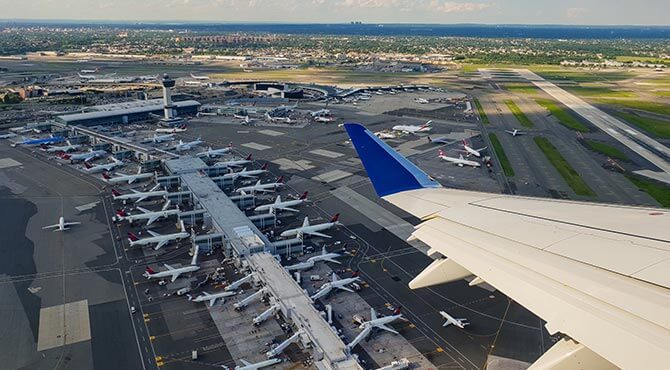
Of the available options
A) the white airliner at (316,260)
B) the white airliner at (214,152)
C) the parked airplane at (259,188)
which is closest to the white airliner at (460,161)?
the parked airplane at (259,188)

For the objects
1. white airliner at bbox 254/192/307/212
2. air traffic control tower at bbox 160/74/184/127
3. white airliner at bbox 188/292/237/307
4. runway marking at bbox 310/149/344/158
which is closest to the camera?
white airliner at bbox 188/292/237/307

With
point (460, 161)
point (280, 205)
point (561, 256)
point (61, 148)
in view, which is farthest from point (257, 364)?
point (61, 148)

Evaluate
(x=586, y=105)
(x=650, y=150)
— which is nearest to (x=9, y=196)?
(x=650, y=150)

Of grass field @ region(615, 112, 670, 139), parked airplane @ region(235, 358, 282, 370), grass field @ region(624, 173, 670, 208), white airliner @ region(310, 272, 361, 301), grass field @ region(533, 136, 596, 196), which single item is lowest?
parked airplane @ region(235, 358, 282, 370)

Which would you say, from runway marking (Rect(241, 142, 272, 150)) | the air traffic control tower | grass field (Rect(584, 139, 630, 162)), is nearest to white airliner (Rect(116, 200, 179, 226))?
runway marking (Rect(241, 142, 272, 150))

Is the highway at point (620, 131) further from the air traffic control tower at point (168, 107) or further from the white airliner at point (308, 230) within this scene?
the air traffic control tower at point (168, 107)

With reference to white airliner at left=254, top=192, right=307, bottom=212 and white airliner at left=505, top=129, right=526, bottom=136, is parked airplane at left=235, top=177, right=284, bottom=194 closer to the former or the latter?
white airliner at left=254, top=192, right=307, bottom=212
